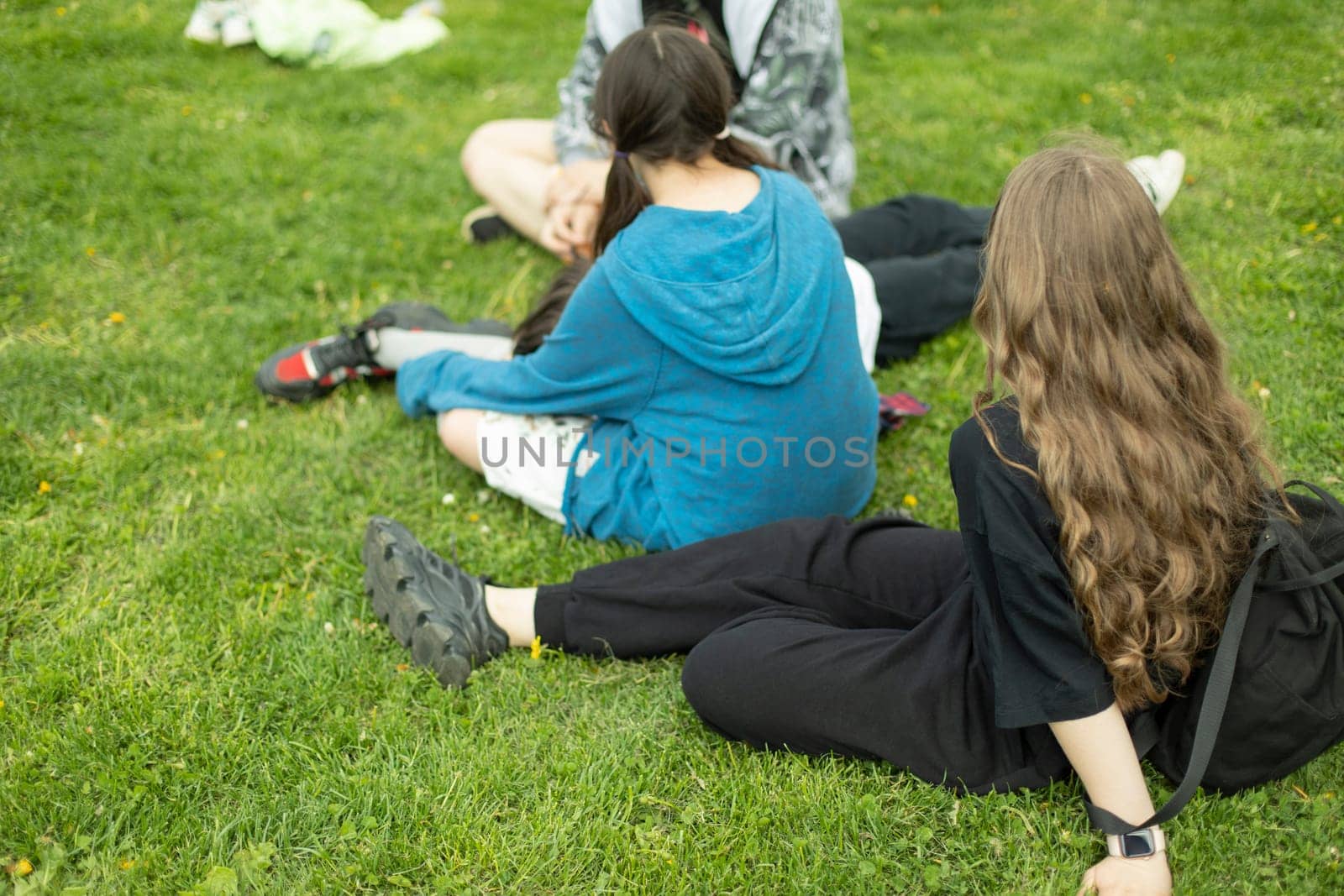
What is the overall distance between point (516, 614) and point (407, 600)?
0.26 metres

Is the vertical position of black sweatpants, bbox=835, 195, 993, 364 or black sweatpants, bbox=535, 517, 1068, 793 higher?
black sweatpants, bbox=835, 195, 993, 364

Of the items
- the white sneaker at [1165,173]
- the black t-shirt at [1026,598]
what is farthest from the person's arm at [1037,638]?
the white sneaker at [1165,173]

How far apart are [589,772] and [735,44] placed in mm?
2689

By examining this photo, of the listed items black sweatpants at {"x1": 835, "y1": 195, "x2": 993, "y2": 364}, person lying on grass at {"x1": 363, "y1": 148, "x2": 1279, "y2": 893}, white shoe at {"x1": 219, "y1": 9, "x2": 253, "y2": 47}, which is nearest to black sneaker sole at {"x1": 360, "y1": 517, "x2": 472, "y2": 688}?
person lying on grass at {"x1": 363, "y1": 148, "x2": 1279, "y2": 893}

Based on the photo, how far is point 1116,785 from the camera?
187 centimetres

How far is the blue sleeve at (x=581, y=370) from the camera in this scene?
254 centimetres

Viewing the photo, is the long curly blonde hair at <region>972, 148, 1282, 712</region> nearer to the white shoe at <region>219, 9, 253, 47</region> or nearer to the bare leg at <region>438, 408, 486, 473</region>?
the bare leg at <region>438, 408, 486, 473</region>

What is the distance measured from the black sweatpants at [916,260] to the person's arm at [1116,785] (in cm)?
187

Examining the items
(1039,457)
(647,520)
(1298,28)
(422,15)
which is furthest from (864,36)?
(1039,457)

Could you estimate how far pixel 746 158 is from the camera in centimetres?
271

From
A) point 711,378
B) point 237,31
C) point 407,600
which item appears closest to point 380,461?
point 407,600

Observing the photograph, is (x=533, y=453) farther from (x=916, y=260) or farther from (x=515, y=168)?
(x=515, y=168)

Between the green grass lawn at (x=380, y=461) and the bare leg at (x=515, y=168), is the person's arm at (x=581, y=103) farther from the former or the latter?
the green grass lawn at (x=380, y=461)

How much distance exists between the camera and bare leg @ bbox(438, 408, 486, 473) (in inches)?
118
